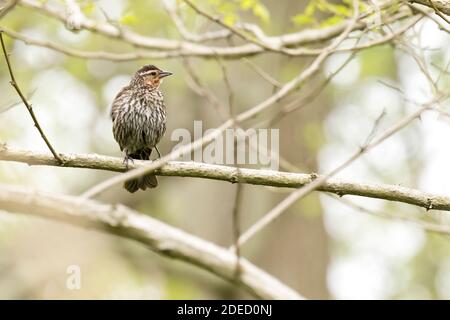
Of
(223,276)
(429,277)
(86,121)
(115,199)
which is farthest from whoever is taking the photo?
(429,277)

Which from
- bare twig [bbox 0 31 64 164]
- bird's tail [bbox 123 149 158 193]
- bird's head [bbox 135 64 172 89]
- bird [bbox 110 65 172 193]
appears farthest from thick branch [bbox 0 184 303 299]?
bird's head [bbox 135 64 172 89]

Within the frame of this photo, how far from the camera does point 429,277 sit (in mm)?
14570

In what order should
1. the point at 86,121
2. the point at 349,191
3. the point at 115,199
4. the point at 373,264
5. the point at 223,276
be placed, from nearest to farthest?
the point at 349,191, the point at 223,276, the point at 115,199, the point at 86,121, the point at 373,264

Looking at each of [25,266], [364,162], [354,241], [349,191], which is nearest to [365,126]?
[364,162]

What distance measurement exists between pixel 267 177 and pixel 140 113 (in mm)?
2492

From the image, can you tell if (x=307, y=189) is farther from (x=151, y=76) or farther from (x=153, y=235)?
(x=151, y=76)

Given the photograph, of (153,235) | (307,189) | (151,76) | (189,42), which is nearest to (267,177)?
(307,189)

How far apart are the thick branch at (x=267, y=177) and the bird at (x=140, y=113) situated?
2084mm

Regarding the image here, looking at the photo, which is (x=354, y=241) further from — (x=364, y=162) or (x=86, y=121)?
(x=86, y=121)

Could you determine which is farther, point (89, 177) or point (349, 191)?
point (89, 177)

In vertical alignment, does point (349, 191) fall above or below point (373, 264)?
below

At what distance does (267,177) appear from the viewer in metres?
4.79

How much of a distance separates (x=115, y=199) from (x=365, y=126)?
201 inches
